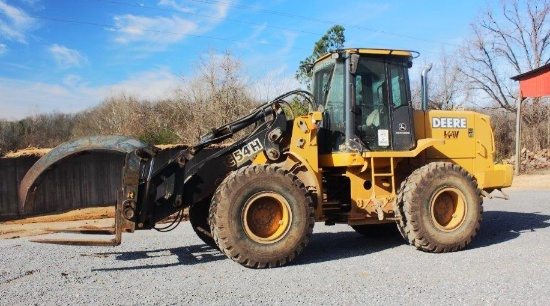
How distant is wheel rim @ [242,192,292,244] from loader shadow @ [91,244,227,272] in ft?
2.61

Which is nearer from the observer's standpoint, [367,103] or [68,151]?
[68,151]

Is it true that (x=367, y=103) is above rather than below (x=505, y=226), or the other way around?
above

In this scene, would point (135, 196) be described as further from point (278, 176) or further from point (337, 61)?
point (337, 61)

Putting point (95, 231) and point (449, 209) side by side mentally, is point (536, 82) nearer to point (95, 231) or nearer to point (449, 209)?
point (449, 209)

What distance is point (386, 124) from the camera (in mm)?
7199

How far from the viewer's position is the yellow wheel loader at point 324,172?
20.0 feet

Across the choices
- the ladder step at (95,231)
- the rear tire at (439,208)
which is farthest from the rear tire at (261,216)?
the ladder step at (95,231)

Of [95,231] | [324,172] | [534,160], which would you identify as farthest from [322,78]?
[534,160]

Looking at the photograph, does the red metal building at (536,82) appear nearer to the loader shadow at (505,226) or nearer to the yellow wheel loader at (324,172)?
the loader shadow at (505,226)

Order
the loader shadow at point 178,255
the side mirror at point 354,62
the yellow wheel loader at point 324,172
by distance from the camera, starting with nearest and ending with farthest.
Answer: the yellow wheel loader at point 324,172, the loader shadow at point 178,255, the side mirror at point 354,62

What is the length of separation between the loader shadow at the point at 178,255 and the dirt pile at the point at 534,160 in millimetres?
22089

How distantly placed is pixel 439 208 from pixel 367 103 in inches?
69.9

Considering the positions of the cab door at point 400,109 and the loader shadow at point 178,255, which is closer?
the loader shadow at point 178,255

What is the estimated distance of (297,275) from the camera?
225 inches
